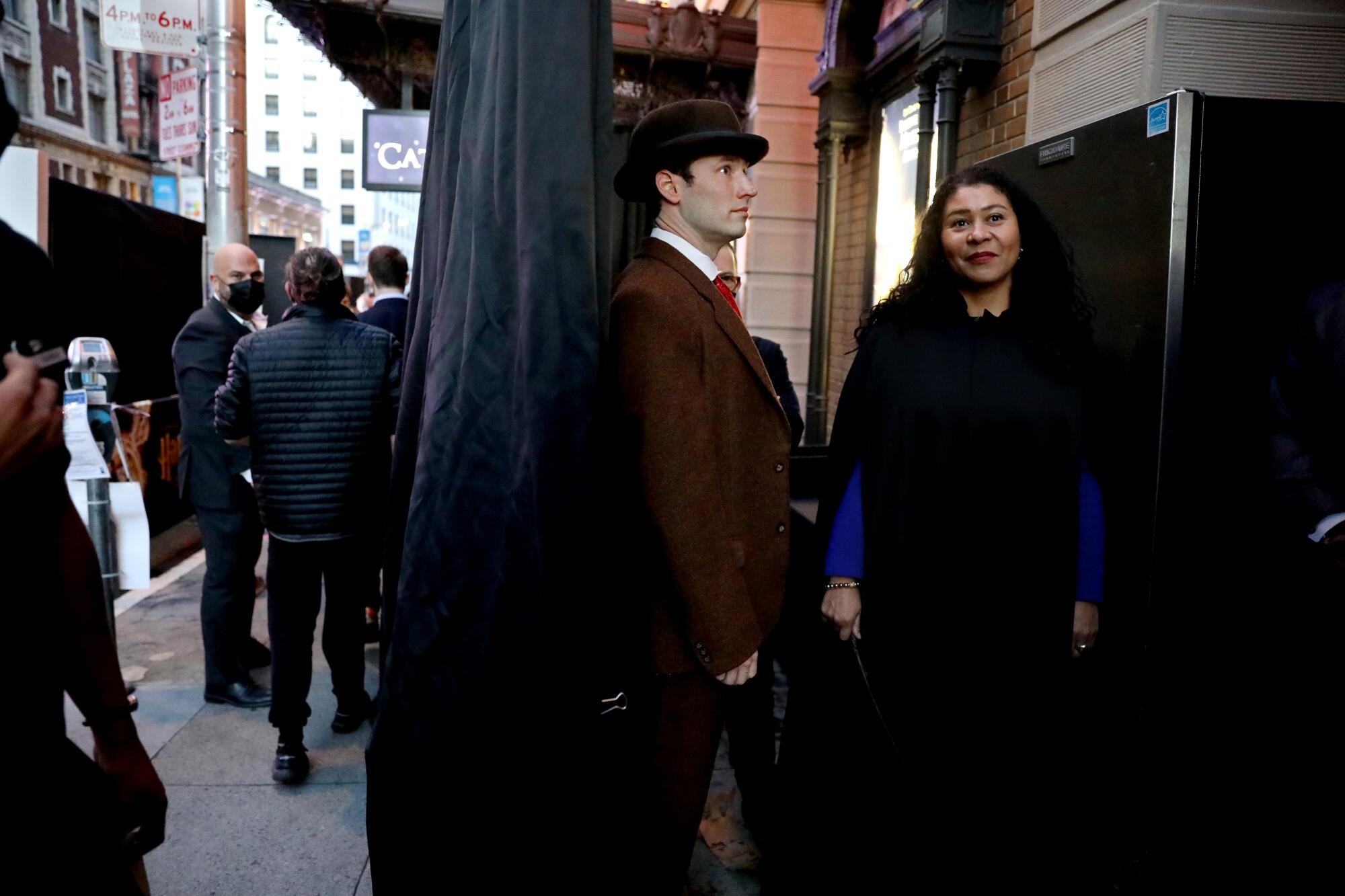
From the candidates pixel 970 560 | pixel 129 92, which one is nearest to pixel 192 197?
pixel 970 560

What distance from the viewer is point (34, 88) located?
28.2 metres

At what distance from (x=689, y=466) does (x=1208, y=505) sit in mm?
1415

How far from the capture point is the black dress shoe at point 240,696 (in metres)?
3.87

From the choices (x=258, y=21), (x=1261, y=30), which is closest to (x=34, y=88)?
(x=1261, y=30)

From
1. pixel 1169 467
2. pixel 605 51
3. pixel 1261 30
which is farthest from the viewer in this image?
pixel 1261 30

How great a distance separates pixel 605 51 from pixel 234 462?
9.80 ft

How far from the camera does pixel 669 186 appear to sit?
2133mm

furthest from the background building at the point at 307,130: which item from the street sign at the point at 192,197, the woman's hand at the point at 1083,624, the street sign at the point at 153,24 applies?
the woman's hand at the point at 1083,624

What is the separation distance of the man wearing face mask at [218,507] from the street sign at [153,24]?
387cm

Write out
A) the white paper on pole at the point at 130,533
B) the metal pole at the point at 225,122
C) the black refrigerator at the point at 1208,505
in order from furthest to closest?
the metal pole at the point at 225,122, the white paper on pole at the point at 130,533, the black refrigerator at the point at 1208,505

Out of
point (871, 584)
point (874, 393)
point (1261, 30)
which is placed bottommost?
point (871, 584)

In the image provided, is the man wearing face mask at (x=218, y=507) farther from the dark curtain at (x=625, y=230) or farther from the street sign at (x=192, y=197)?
the street sign at (x=192, y=197)

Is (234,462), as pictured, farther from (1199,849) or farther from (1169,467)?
(1199,849)

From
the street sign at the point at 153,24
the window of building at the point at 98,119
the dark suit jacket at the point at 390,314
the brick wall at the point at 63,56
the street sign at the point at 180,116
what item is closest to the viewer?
the dark suit jacket at the point at 390,314
